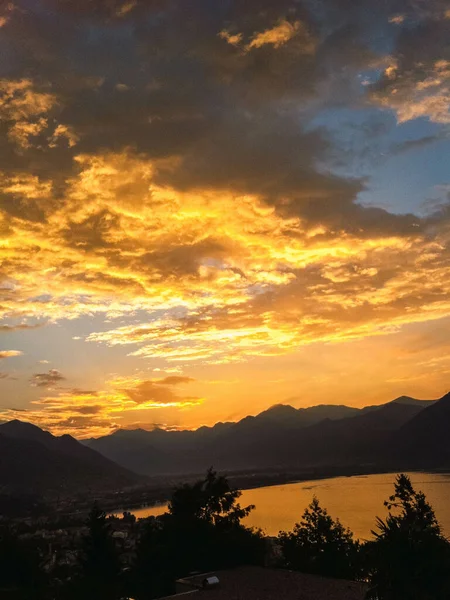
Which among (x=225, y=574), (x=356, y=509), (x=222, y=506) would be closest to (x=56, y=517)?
(x=356, y=509)

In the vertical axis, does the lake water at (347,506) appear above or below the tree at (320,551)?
below

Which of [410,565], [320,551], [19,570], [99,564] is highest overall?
[410,565]

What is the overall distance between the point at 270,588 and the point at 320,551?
17.9 metres

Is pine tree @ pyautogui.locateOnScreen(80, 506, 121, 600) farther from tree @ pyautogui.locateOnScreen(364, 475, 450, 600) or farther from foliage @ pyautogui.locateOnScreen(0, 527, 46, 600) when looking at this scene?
tree @ pyautogui.locateOnScreen(364, 475, 450, 600)

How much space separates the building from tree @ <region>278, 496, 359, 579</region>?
12150mm

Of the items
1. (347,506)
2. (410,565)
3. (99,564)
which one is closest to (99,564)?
(99,564)

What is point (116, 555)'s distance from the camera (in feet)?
119

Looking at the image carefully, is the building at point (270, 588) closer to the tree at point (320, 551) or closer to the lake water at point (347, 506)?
the tree at point (320, 551)

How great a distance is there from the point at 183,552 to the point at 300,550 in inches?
398

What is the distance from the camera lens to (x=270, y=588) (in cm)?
2480

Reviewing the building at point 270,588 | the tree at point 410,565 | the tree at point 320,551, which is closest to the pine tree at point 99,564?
the building at point 270,588

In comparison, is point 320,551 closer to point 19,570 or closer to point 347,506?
point 19,570

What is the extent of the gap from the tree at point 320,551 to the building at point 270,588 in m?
12.1

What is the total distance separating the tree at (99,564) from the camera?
33469mm
